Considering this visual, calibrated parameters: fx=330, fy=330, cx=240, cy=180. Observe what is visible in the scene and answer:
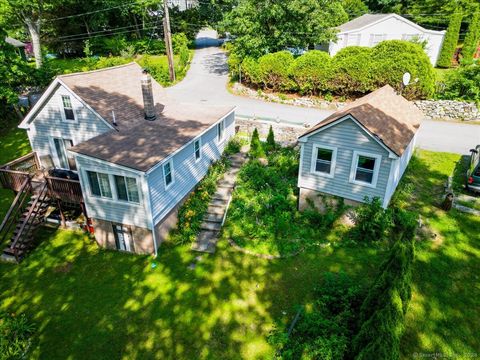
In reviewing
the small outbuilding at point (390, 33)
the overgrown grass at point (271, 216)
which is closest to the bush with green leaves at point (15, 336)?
the overgrown grass at point (271, 216)

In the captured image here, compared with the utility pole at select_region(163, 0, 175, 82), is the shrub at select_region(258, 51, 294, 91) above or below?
below

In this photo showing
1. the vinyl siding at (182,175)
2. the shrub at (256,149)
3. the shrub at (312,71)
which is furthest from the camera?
the shrub at (312,71)

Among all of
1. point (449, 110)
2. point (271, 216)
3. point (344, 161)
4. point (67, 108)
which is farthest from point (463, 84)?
point (67, 108)

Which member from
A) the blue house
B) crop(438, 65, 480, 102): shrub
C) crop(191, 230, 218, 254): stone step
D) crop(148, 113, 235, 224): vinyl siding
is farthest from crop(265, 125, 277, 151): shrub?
crop(438, 65, 480, 102): shrub

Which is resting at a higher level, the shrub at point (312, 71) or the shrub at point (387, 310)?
the shrub at point (312, 71)

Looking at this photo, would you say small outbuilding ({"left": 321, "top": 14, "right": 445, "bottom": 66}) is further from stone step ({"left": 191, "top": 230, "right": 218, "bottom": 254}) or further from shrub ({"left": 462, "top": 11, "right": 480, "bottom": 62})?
stone step ({"left": 191, "top": 230, "right": 218, "bottom": 254})

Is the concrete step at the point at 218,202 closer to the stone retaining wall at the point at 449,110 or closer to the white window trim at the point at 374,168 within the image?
the white window trim at the point at 374,168

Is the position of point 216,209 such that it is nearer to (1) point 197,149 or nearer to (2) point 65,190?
(1) point 197,149
